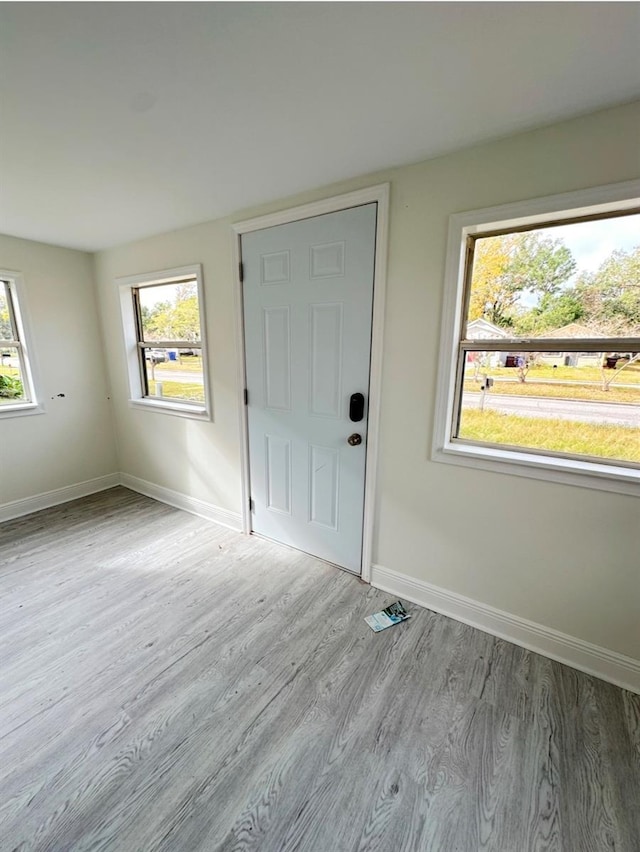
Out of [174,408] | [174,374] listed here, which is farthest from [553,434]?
[174,374]

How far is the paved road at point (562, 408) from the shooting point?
1453 mm

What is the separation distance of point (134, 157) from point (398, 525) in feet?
7.51

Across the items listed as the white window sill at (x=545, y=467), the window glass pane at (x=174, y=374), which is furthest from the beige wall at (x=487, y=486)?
the window glass pane at (x=174, y=374)

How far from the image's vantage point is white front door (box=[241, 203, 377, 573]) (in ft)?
6.28

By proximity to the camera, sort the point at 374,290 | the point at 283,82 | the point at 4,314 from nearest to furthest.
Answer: the point at 283,82, the point at 374,290, the point at 4,314

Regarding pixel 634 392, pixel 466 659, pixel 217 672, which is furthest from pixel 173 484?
pixel 634 392

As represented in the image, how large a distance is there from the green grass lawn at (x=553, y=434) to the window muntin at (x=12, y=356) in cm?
351

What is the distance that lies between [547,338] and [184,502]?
2.94 meters

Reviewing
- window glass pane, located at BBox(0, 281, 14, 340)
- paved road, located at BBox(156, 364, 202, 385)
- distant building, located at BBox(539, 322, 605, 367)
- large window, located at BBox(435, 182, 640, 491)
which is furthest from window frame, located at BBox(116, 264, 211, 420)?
distant building, located at BBox(539, 322, 605, 367)

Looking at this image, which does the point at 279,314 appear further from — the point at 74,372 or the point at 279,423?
the point at 74,372

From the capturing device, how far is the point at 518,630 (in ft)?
5.61

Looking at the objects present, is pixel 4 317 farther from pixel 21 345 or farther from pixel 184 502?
pixel 184 502

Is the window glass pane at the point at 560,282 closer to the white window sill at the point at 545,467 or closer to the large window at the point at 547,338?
the large window at the point at 547,338

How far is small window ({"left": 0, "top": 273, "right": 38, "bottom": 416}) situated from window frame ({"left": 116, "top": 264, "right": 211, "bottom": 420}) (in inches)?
29.9
